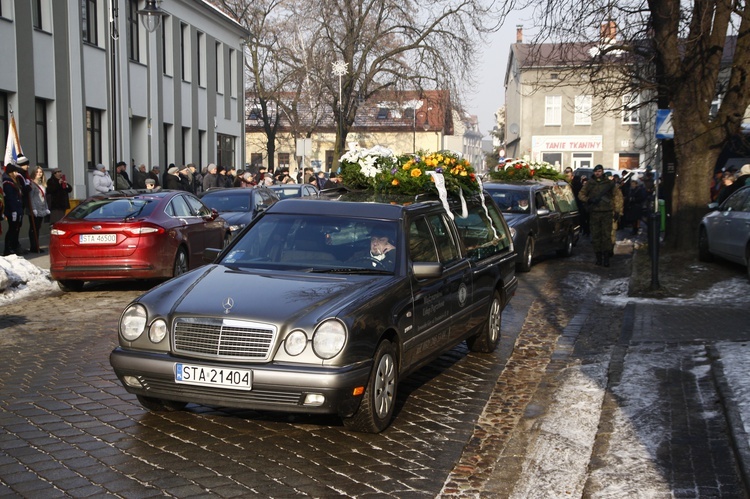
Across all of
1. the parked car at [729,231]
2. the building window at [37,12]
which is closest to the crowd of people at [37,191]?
the building window at [37,12]

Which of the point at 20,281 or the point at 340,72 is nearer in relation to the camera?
the point at 20,281

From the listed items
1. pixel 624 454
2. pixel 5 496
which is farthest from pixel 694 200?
pixel 5 496

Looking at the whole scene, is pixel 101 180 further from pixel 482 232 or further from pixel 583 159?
pixel 583 159

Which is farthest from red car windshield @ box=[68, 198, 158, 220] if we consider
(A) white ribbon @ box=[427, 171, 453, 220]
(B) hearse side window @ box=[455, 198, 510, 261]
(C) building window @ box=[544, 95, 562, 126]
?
(C) building window @ box=[544, 95, 562, 126]

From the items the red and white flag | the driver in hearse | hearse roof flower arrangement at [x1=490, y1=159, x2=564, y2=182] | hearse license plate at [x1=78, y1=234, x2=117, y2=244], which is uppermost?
the red and white flag

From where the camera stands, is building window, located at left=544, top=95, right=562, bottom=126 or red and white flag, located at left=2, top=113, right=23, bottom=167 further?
building window, located at left=544, top=95, right=562, bottom=126

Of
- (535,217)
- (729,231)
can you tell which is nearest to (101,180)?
(535,217)

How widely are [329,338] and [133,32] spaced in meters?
26.7

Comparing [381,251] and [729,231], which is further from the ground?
[381,251]

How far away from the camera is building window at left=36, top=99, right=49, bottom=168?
2383 cm

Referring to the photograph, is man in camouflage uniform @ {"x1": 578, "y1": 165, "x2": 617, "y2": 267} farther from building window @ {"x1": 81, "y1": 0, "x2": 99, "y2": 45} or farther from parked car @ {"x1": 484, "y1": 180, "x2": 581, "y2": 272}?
building window @ {"x1": 81, "y1": 0, "x2": 99, "y2": 45}

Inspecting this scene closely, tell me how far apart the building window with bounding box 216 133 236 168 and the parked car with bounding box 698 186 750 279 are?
26710mm

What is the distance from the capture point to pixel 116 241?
522 inches

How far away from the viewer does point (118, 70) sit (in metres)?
27.4
